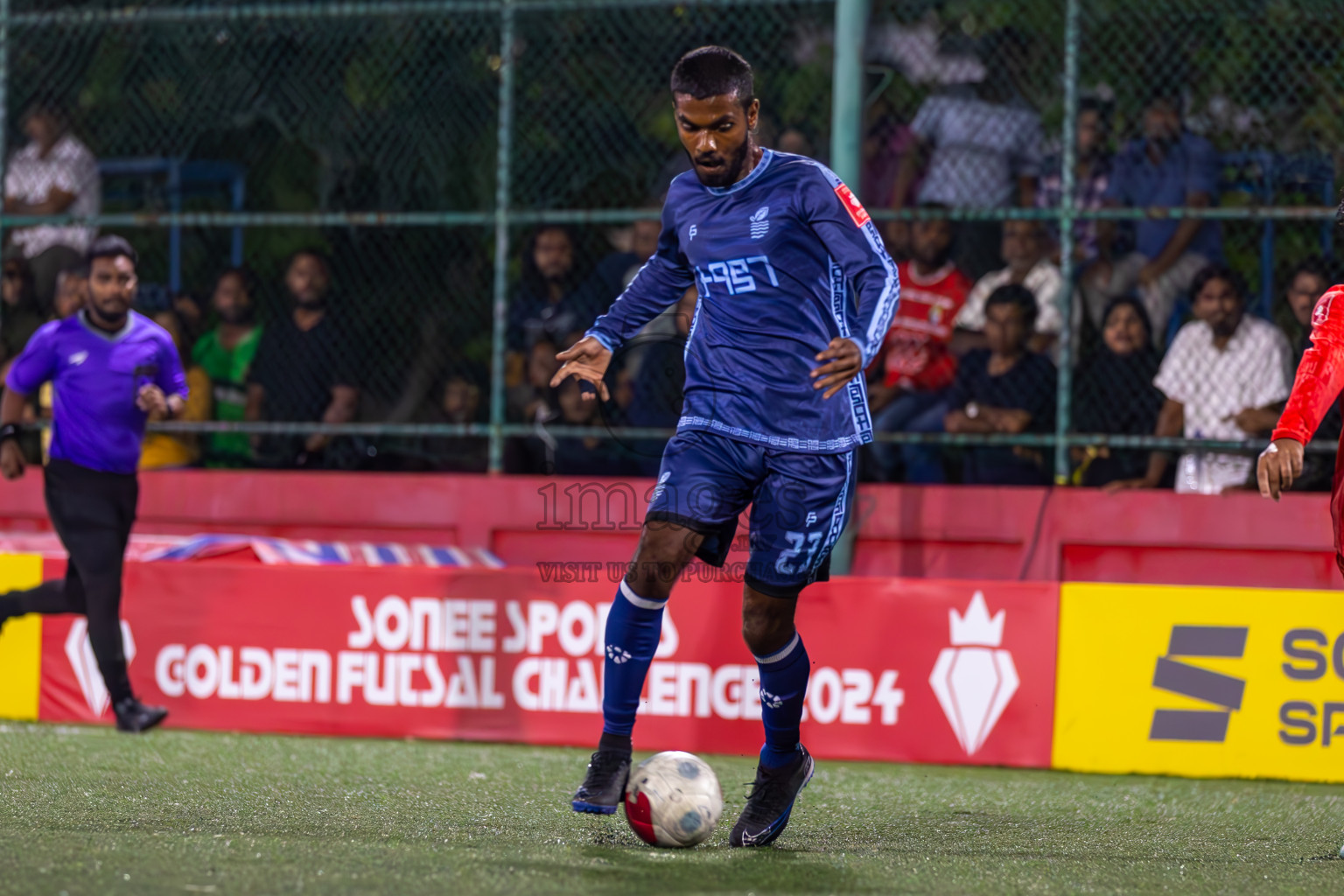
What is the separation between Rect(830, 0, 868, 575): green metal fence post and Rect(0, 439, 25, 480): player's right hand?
390 cm

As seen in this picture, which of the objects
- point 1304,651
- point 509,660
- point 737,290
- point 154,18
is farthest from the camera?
point 154,18

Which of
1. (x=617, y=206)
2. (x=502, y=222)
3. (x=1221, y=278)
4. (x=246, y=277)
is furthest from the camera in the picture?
(x=246, y=277)

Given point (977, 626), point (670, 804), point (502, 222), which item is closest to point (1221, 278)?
point (977, 626)

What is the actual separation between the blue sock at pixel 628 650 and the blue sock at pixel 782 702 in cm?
42

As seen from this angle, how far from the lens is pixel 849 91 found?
26.6ft

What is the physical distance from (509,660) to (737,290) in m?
3.62

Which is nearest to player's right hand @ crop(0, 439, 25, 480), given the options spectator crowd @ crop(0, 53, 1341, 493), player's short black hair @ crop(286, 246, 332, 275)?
spectator crowd @ crop(0, 53, 1341, 493)

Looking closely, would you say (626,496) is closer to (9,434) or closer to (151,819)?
(9,434)

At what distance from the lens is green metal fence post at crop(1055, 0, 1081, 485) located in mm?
8109

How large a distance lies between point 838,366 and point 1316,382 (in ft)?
4.54

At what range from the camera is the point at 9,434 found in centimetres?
753

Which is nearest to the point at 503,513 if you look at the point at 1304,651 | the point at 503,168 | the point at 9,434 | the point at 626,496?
the point at 626,496

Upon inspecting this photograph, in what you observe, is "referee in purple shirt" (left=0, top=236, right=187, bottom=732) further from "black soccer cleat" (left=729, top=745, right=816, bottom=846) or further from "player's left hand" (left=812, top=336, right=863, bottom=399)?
"player's left hand" (left=812, top=336, right=863, bottom=399)

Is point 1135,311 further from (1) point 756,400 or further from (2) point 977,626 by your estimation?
(1) point 756,400
